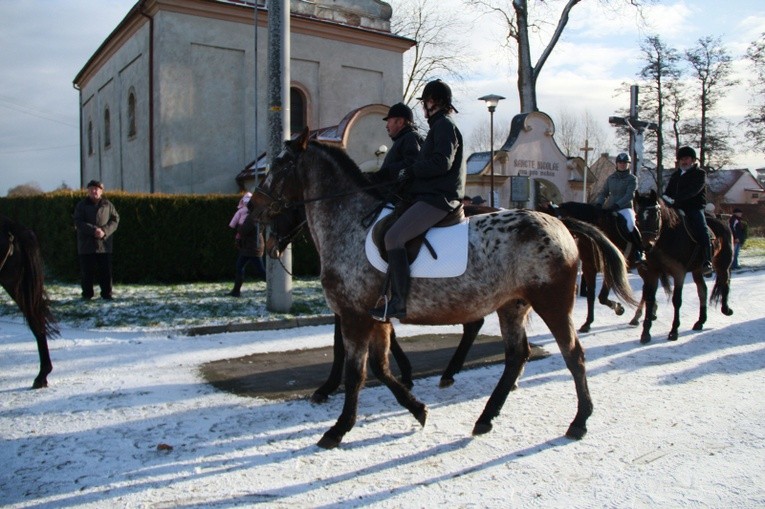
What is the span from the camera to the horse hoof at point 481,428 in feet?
16.5

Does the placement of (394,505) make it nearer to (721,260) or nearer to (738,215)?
(721,260)

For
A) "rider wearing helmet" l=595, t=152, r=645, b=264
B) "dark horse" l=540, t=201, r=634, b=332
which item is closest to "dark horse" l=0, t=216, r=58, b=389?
"dark horse" l=540, t=201, r=634, b=332

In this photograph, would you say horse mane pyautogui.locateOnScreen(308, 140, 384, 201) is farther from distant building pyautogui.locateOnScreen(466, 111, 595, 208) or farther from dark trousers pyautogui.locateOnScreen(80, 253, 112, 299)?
distant building pyautogui.locateOnScreen(466, 111, 595, 208)

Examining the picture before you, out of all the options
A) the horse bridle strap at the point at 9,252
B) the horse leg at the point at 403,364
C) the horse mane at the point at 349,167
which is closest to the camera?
the horse mane at the point at 349,167

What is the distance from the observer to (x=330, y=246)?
5156 mm

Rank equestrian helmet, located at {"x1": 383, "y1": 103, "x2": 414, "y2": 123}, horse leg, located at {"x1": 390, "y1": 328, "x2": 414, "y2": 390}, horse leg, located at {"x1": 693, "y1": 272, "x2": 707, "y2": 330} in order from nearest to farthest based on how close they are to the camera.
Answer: equestrian helmet, located at {"x1": 383, "y1": 103, "x2": 414, "y2": 123} < horse leg, located at {"x1": 390, "y1": 328, "x2": 414, "y2": 390} < horse leg, located at {"x1": 693, "y1": 272, "x2": 707, "y2": 330}

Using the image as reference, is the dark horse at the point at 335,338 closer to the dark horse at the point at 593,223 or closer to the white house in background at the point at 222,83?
the dark horse at the point at 593,223

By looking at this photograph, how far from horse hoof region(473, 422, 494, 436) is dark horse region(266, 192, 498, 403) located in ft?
4.75

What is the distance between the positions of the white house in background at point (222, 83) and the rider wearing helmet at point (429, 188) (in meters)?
14.0

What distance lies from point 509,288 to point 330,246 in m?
1.52

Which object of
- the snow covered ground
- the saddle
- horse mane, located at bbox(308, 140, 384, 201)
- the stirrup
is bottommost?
the snow covered ground

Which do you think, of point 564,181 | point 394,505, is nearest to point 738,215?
point 564,181

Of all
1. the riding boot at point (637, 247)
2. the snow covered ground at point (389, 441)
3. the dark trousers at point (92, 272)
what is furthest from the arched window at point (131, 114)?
the riding boot at point (637, 247)

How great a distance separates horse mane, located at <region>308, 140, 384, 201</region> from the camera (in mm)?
5297
